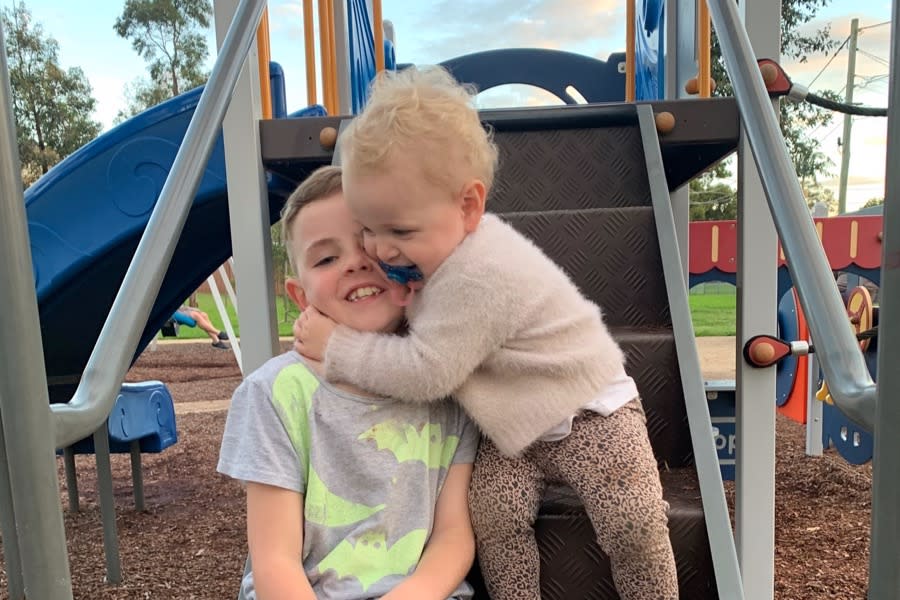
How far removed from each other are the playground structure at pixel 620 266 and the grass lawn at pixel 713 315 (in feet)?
34.7

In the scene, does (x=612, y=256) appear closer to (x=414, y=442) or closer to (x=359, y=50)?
(x=414, y=442)

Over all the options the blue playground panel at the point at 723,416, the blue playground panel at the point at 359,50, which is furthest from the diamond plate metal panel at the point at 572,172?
the blue playground panel at the point at 723,416

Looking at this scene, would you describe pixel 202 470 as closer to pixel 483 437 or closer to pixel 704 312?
pixel 483 437

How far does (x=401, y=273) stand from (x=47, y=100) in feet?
67.5

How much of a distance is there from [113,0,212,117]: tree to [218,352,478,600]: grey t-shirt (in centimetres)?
2142

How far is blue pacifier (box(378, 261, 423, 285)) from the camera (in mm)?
1249

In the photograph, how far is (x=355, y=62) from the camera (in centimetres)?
398

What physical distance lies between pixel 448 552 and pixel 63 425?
2.18ft

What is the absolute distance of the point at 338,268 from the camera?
49.3 inches

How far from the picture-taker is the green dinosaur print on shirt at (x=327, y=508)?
3.91ft

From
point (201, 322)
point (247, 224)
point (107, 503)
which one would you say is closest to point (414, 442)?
point (247, 224)


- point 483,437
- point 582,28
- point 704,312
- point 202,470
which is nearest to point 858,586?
point 483,437

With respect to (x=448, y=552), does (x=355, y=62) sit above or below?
above

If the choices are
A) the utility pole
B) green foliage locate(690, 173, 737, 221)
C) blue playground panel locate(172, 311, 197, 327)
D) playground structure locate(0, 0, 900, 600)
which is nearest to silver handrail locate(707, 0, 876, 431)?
playground structure locate(0, 0, 900, 600)
